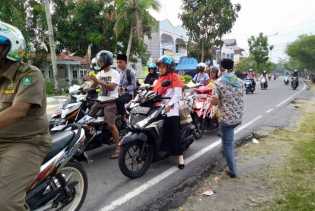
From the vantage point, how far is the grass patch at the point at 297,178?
4.12 m

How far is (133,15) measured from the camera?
27141mm

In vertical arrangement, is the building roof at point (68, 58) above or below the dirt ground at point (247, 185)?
above

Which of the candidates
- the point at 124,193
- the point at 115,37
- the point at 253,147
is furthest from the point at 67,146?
the point at 115,37

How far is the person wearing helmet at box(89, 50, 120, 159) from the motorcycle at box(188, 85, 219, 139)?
2184 mm

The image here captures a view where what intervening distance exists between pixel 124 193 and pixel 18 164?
1988mm

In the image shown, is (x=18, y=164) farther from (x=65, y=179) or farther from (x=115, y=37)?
(x=115, y=37)

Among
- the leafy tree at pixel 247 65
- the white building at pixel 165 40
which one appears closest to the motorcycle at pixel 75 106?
the white building at pixel 165 40

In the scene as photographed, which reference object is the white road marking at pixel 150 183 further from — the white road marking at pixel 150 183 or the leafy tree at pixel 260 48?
the leafy tree at pixel 260 48

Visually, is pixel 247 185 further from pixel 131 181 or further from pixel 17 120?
pixel 17 120

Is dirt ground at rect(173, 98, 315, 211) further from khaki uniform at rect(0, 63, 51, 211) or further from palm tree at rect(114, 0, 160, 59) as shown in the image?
palm tree at rect(114, 0, 160, 59)

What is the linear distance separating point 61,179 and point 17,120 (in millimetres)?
999

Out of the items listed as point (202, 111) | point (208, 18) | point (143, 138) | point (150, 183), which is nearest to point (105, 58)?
point (143, 138)

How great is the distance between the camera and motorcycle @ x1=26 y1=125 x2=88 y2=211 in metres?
3.21

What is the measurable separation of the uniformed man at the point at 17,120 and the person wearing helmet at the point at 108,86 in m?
3.00
